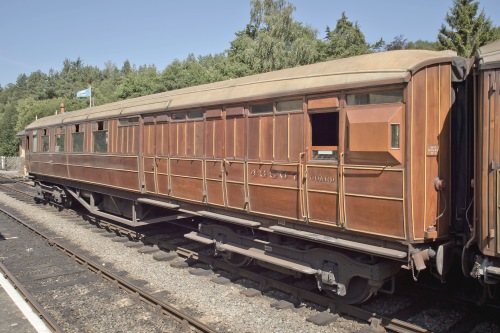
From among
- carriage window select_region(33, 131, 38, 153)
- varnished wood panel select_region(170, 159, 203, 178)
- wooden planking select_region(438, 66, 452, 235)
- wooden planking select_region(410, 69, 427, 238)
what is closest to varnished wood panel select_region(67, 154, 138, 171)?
varnished wood panel select_region(170, 159, 203, 178)

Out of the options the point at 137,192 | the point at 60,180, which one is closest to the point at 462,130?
the point at 137,192

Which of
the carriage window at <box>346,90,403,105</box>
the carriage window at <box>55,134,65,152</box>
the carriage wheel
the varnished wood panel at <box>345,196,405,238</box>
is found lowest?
the carriage wheel

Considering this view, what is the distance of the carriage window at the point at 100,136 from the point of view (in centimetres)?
1191

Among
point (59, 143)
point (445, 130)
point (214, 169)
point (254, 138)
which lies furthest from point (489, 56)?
point (59, 143)

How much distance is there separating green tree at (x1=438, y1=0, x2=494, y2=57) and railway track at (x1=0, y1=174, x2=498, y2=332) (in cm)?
2675

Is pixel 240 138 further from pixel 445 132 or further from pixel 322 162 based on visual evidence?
pixel 445 132

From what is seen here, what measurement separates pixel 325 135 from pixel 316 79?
0.81 m

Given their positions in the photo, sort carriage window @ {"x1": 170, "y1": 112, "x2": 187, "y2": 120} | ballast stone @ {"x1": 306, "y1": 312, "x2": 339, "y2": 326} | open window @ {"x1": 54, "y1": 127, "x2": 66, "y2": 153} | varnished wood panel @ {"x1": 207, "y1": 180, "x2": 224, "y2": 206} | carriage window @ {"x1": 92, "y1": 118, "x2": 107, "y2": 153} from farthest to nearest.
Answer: open window @ {"x1": 54, "y1": 127, "x2": 66, "y2": 153}, carriage window @ {"x1": 92, "y1": 118, "x2": 107, "y2": 153}, carriage window @ {"x1": 170, "y1": 112, "x2": 187, "y2": 120}, varnished wood panel @ {"x1": 207, "y1": 180, "x2": 224, "y2": 206}, ballast stone @ {"x1": 306, "y1": 312, "x2": 339, "y2": 326}

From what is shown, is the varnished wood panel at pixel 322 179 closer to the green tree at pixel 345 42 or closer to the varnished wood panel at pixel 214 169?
the varnished wood panel at pixel 214 169

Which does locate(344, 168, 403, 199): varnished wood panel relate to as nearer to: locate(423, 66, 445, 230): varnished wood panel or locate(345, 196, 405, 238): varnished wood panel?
locate(345, 196, 405, 238): varnished wood panel

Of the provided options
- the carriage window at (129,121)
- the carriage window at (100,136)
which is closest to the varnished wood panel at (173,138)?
the carriage window at (129,121)

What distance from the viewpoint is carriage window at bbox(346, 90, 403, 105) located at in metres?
5.09

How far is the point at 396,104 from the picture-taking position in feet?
16.6

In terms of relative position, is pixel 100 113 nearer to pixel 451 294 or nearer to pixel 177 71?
pixel 451 294
